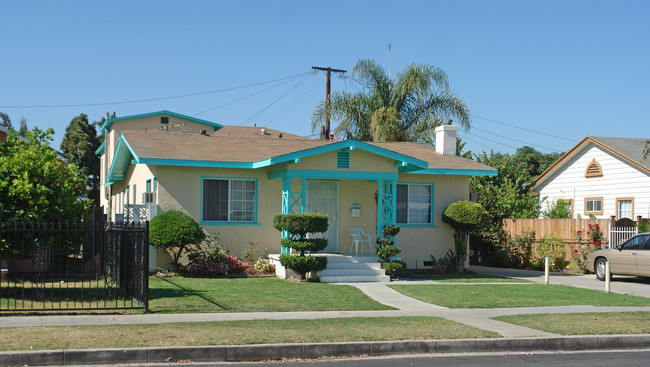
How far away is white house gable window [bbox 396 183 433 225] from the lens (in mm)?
21219

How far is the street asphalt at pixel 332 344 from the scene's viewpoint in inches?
336

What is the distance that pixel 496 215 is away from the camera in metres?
25.2

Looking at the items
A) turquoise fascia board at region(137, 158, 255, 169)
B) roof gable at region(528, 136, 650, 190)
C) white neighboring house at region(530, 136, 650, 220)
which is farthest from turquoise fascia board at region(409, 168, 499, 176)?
white neighboring house at region(530, 136, 650, 220)

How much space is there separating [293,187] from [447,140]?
7001mm

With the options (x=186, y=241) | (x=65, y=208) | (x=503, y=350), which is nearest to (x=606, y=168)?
A: (x=186, y=241)

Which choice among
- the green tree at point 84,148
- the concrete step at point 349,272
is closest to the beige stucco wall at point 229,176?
the concrete step at point 349,272

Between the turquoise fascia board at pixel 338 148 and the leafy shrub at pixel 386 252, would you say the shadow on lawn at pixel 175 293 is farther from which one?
the leafy shrub at pixel 386 252

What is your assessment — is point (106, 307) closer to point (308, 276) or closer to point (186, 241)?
point (186, 241)

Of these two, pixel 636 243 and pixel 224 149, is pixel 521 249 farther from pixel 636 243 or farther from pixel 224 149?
pixel 224 149

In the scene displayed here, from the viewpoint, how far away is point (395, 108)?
33.9 meters

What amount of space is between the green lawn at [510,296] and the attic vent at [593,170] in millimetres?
12459

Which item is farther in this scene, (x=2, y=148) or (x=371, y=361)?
(x=2, y=148)

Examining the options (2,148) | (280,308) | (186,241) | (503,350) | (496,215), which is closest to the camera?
(503,350)

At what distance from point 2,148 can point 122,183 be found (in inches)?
486
